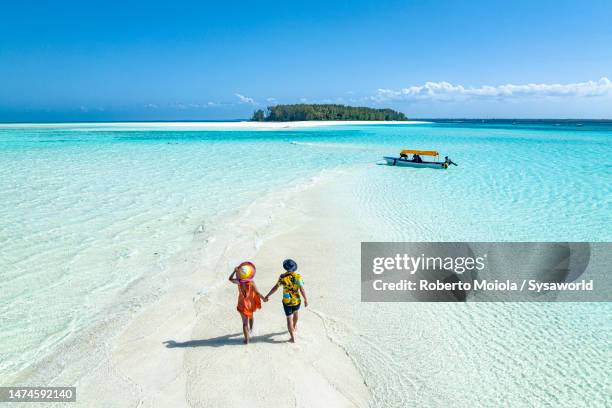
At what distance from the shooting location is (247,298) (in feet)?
15.8

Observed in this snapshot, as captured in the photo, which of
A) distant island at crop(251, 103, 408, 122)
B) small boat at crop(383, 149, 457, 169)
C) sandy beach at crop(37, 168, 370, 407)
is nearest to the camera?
sandy beach at crop(37, 168, 370, 407)

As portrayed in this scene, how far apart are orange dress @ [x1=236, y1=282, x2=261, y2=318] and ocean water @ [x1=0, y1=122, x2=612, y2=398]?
5.01 feet

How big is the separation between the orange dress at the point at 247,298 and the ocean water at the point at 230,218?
5.01ft

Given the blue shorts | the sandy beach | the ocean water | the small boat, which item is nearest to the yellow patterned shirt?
the blue shorts

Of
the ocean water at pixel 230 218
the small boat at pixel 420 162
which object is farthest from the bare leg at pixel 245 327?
the small boat at pixel 420 162

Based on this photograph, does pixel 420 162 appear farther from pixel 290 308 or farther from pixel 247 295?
pixel 247 295

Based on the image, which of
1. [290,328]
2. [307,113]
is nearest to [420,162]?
[290,328]

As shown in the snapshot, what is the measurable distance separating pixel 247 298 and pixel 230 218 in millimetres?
6536

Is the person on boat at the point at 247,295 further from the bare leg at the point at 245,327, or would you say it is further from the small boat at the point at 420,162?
the small boat at the point at 420,162

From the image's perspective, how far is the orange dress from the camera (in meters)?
4.78

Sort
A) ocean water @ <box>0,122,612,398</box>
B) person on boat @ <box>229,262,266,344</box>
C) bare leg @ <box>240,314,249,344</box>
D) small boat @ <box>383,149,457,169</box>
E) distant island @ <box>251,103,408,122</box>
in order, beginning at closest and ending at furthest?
person on boat @ <box>229,262,266,344</box> < bare leg @ <box>240,314,249,344</box> < ocean water @ <box>0,122,612,398</box> < small boat @ <box>383,149,457,169</box> < distant island @ <box>251,103,408,122</box>

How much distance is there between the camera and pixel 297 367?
4742 millimetres

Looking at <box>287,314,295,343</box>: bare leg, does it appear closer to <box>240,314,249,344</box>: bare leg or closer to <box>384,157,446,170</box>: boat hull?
<box>240,314,249,344</box>: bare leg

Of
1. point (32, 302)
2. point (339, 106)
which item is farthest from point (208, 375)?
point (339, 106)
